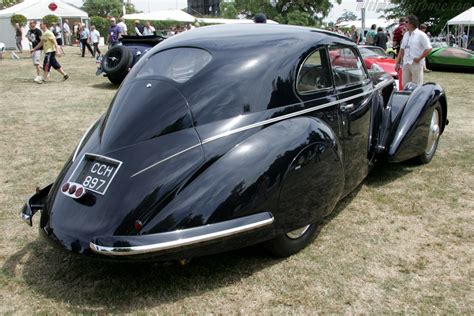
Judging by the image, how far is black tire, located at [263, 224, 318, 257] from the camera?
2891 millimetres

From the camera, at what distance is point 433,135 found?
16.7ft

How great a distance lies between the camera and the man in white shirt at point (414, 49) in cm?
726

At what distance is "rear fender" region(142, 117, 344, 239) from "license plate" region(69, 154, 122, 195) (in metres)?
0.40

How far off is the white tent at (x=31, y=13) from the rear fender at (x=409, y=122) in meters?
25.5

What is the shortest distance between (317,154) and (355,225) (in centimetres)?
103

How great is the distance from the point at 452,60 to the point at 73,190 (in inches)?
598

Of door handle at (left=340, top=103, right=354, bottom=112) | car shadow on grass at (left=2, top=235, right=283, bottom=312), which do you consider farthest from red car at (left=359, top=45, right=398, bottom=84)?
car shadow on grass at (left=2, top=235, right=283, bottom=312)

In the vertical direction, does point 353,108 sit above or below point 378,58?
below

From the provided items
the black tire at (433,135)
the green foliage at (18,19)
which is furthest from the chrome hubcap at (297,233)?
the green foliage at (18,19)

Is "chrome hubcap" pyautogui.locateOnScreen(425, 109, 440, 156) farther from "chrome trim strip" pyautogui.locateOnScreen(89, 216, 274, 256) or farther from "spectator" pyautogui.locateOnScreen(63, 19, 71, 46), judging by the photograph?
"spectator" pyautogui.locateOnScreen(63, 19, 71, 46)

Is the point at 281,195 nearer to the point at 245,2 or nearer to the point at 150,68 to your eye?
the point at 150,68

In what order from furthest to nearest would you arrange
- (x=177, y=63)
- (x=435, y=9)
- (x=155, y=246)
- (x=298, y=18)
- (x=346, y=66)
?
(x=298, y=18) → (x=435, y=9) → (x=346, y=66) → (x=177, y=63) → (x=155, y=246)

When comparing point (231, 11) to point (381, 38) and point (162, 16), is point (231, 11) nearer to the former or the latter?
point (162, 16)

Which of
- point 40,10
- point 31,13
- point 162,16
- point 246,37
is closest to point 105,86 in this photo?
point 246,37
